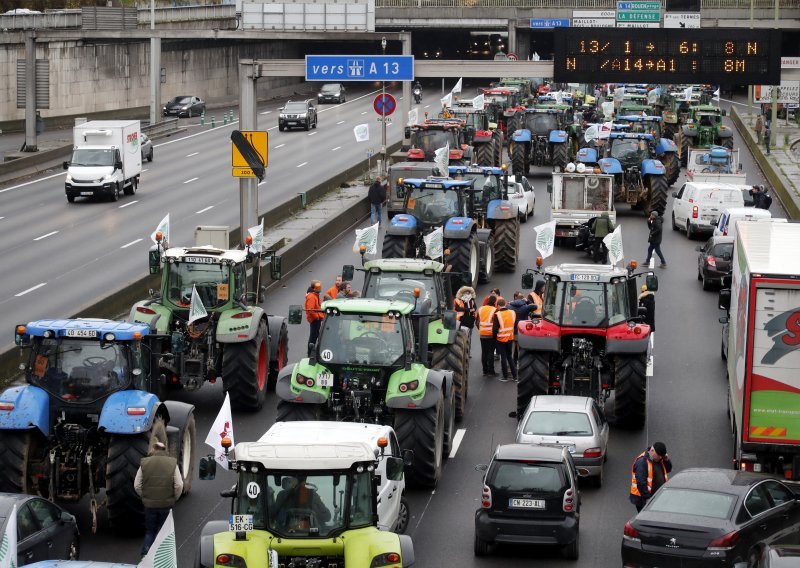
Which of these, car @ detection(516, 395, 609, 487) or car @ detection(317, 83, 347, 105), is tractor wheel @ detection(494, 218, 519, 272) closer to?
car @ detection(516, 395, 609, 487)

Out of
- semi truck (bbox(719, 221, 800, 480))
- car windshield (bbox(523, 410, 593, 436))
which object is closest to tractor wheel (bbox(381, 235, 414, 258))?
car windshield (bbox(523, 410, 593, 436))

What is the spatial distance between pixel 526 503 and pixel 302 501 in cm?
448

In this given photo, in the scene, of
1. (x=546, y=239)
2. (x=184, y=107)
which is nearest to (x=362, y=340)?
(x=546, y=239)

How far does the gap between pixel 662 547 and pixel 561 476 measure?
1.90 m

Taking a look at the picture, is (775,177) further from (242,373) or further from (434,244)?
(242,373)

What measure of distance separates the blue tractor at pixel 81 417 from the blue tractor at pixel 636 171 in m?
26.5

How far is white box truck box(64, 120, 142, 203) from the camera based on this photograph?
5081 centimetres

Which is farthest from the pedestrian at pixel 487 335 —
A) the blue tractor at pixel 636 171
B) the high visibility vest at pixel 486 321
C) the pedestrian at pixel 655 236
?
the blue tractor at pixel 636 171

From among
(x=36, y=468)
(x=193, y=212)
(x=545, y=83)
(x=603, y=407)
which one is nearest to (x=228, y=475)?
(x=36, y=468)

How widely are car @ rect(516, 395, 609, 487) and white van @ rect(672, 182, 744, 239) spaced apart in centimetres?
2093

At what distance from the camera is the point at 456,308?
27.4 m

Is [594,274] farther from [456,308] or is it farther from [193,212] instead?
[193,212]

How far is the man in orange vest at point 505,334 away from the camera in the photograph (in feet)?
87.0

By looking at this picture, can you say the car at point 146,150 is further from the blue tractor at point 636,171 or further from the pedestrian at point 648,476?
the pedestrian at point 648,476
